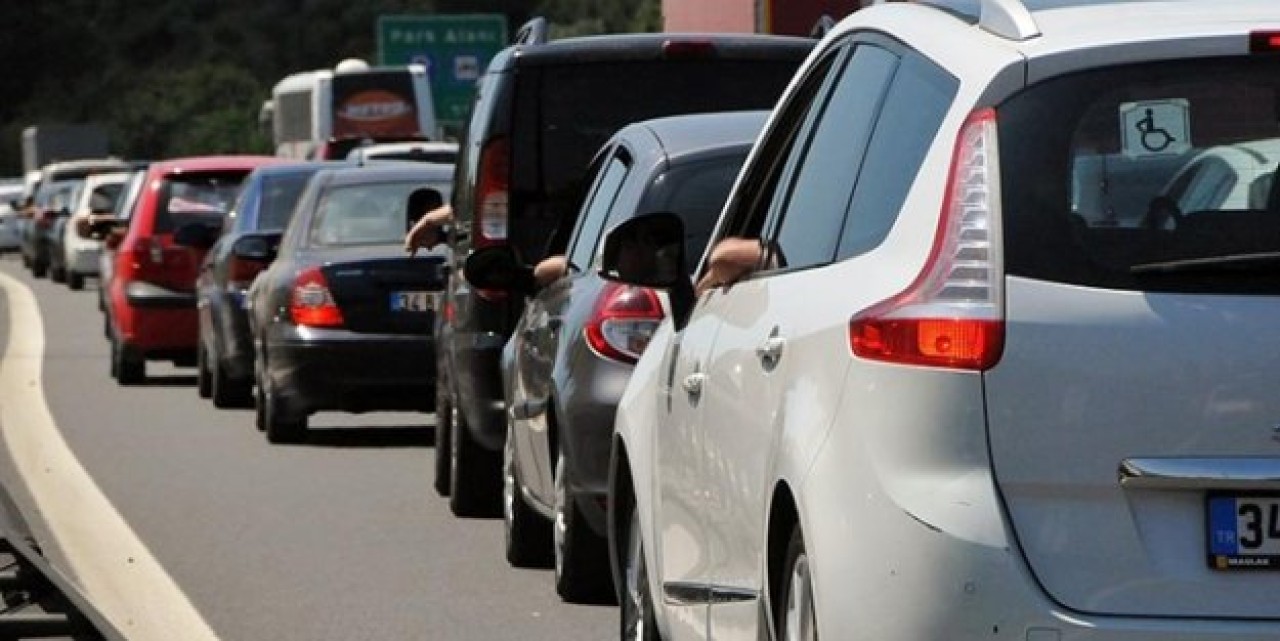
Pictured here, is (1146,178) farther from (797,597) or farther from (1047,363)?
(797,597)

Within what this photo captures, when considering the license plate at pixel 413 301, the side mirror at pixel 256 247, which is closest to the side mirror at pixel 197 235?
the side mirror at pixel 256 247

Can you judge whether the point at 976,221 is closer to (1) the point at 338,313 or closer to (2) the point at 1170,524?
(2) the point at 1170,524

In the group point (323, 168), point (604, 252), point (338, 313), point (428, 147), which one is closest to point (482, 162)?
point (338, 313)

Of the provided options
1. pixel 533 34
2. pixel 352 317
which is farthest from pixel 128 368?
pixel 533 34

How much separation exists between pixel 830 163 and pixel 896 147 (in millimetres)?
534

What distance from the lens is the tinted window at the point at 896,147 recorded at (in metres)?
6.17

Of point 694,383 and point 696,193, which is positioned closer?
point 694,383

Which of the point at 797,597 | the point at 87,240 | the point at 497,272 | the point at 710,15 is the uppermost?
the point at 797,597

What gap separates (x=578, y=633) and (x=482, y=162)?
→ 3.61 meters

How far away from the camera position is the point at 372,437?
64.5 ft

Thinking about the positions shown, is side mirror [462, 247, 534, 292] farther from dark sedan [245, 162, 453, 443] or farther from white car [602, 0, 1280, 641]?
white car [602, 0, 1280, 641]

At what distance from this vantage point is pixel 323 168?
2105 centimetres

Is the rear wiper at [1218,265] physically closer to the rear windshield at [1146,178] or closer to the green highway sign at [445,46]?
the rear windshield at [1146,178]

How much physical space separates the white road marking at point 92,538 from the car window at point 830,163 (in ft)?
13.1
